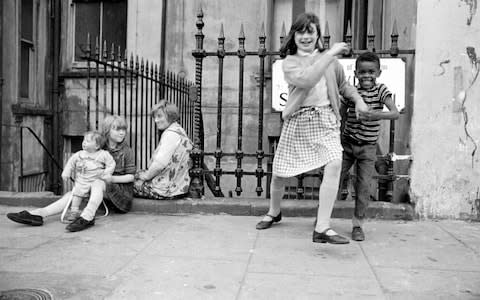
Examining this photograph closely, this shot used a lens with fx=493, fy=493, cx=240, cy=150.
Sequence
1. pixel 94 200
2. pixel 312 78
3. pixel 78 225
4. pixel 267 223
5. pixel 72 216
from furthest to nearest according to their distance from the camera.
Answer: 1. pixel 72 216
2. pixel 94 200
3. pixel 267 223
4. pixel 78 225
5. pixel 312 78

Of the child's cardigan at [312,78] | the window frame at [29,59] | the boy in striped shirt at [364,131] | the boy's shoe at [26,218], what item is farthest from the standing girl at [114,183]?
the window frame at [29,59]

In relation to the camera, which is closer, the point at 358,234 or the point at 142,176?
the point at 358,234

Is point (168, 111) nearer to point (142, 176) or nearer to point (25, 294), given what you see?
point (142, 176)

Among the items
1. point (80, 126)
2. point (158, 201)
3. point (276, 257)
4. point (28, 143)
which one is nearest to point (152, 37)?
point (80, 126)

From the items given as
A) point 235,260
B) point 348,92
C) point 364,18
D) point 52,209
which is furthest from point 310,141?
point 364,18

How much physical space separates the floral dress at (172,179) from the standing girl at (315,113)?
1.35m

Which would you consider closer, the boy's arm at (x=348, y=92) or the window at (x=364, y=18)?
the boy's arm at (x=348, y=92)

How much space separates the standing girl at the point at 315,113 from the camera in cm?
380

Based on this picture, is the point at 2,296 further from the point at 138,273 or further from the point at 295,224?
the point at 295,224

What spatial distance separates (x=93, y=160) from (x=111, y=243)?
3.75 ft

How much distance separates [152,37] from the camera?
366 inches

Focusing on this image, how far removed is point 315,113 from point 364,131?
1.63 feet

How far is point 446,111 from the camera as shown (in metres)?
4.54

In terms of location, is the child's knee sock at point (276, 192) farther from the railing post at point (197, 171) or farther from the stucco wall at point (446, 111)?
the stucco wall at point (446, 111)
